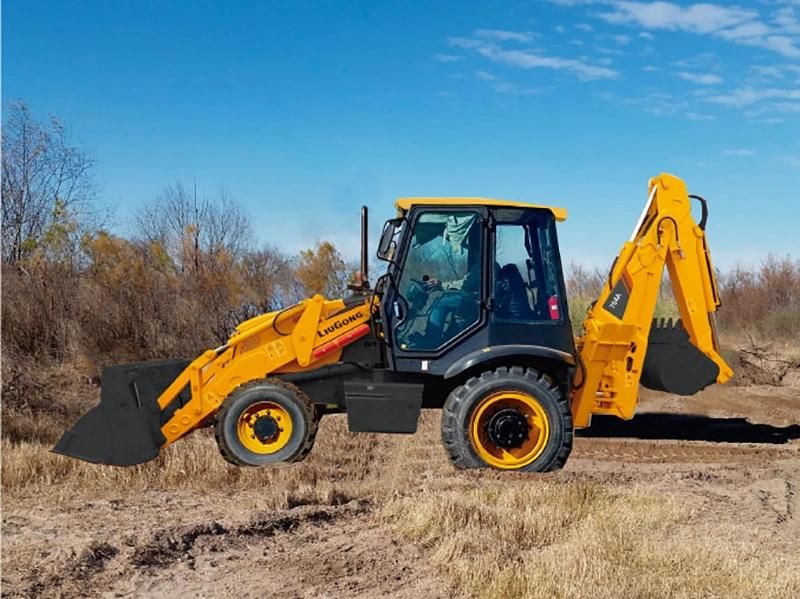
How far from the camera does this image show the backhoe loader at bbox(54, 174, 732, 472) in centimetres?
726

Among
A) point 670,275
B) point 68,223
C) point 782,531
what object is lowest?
point 782,531

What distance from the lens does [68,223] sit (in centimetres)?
1734

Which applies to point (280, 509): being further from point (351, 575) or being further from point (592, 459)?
point (592, 459)

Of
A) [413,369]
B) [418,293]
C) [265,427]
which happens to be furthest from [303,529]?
[418,293]

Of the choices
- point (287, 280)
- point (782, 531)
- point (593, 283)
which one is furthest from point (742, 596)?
point (593, 283)

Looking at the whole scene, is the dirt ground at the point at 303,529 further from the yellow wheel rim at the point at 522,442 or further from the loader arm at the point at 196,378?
the loader arm at the point at 196,378

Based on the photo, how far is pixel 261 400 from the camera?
739 centimetres

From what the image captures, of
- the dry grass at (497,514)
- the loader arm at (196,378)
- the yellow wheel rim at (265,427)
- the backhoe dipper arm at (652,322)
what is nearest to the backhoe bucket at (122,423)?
the loader arm at (196,378)

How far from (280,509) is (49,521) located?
1.50 metres

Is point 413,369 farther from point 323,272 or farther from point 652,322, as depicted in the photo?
point 323,272

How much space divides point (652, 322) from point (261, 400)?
385 centimetres

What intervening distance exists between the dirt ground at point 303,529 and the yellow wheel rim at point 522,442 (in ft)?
1.12

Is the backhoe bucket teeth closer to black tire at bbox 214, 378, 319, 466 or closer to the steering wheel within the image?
the steering wheel

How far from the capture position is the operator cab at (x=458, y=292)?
Answer: 7395mm
